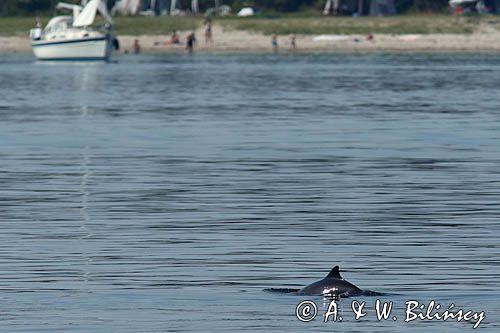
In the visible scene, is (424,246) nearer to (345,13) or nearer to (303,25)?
(303,25)

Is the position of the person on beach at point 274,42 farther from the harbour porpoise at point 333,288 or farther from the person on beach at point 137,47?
the harbour porpoise at point 333,288

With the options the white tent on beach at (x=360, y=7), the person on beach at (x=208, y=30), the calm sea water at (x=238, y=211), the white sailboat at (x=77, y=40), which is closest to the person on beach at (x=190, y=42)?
the person on beach at (x=208, y=30)

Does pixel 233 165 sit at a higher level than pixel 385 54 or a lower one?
higher

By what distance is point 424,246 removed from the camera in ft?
77.4

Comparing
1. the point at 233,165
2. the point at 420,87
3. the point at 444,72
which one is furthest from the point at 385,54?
the point at 233,165

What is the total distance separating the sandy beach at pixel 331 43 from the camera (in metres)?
133

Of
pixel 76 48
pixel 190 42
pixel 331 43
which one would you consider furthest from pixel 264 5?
pixel 76 48

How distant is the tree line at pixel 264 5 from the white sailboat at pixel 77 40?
27516mm

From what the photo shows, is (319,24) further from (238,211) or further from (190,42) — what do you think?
(238,211)

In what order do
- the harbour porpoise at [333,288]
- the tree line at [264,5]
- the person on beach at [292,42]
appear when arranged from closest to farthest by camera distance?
1. the harbour porpoise at [333,288]
2. the person on beach at [292,42]
3. the tree line at [264,5]

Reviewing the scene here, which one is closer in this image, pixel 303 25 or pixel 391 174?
pixel 391 174

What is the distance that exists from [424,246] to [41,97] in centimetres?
4715

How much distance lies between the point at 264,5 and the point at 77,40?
3106 centimetres

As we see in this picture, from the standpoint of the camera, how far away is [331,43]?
134875 mm
